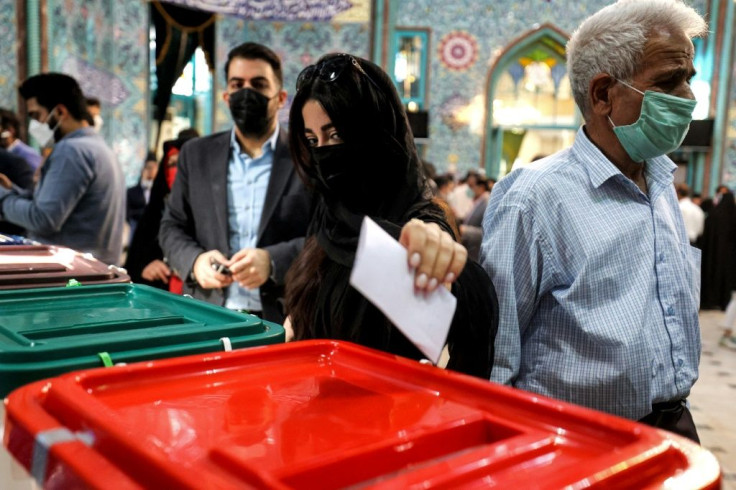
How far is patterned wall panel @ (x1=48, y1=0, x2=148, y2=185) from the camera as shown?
24.5ft

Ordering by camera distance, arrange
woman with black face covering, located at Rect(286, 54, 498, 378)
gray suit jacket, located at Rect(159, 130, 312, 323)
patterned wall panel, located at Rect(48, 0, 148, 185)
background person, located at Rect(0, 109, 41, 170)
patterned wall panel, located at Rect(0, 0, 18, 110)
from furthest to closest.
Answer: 1. patterned wall panel, located at Rect(48, 0, 148, 185)
2. patterned wall panel, located at Rect(0, 0, 18, 110)
3. background person, located at Rect(0, 109, 41, 170)
4. gray suit jacket, located at Rect(159, 130, 312, 323)
5. woman with black face covering, located at Rect(286, 54, 498, 378)

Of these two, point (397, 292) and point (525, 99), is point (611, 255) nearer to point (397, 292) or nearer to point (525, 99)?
point (397, 292)

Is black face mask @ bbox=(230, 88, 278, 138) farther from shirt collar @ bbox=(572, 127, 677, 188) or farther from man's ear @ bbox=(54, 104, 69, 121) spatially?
shirt collar @ bbox=(572, 127, 677, 188)

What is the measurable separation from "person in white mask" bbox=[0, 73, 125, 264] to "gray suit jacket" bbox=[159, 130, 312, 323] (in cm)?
80

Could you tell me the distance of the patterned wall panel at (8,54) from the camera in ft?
22.5

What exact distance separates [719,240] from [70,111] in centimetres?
844

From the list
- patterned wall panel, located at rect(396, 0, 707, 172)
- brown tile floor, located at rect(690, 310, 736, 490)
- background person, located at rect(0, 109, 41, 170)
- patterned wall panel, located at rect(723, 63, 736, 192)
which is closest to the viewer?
brown tile floor, located at rect(690, 310, 736, 490)

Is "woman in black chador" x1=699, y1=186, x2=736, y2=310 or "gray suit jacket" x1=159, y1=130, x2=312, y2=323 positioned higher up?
"gray suit jacket" x1=159, y1=130, x2=312, y2=323

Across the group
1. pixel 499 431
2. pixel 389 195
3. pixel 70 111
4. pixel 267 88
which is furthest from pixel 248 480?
pixel 70 111

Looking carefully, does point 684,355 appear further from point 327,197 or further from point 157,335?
Result: point 157,335

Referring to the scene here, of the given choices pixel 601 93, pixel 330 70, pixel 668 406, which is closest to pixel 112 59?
pixel 330 70

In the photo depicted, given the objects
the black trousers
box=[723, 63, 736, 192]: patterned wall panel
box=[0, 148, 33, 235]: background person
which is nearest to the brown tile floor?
the black trousers

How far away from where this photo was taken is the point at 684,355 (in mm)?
1394

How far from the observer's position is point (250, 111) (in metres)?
2.34
